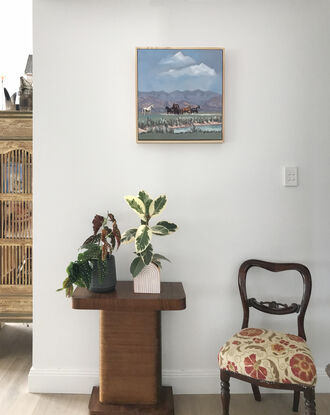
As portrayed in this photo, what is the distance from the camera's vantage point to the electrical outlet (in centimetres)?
227

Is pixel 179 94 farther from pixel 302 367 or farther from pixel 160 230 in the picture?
pixel 302 367

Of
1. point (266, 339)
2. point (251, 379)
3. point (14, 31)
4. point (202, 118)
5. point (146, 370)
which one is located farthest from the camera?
point (14, 31)

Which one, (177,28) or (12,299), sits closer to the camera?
(177,28)

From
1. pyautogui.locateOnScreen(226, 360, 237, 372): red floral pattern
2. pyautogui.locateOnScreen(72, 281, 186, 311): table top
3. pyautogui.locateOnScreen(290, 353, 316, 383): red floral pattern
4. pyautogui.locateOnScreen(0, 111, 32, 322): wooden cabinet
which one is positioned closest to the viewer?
pyautogui.locateOnScreen(290, 353, 316, 383): red floral pattern

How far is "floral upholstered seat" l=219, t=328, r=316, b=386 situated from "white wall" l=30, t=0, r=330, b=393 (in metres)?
0.42

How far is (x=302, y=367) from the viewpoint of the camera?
5.66 feet

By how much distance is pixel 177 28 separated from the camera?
88.8 inches

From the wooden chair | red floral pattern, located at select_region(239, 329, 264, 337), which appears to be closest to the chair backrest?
the wooden chair

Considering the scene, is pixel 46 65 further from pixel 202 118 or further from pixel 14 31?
pixel 14 31

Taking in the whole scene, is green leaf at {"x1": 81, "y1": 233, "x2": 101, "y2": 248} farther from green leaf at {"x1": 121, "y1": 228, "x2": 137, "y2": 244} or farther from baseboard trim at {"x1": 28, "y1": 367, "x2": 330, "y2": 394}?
baseboard trim at {"x1": 28, "y1": 367, "x2": 330, "y2": 394}

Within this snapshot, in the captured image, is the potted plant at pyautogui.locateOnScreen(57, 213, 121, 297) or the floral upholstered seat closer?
the floral upholstered seat

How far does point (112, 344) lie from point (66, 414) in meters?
0.46

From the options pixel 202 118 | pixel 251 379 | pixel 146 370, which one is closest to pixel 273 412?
pixel 251 379

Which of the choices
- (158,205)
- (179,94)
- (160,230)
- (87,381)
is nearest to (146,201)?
(158,205)
